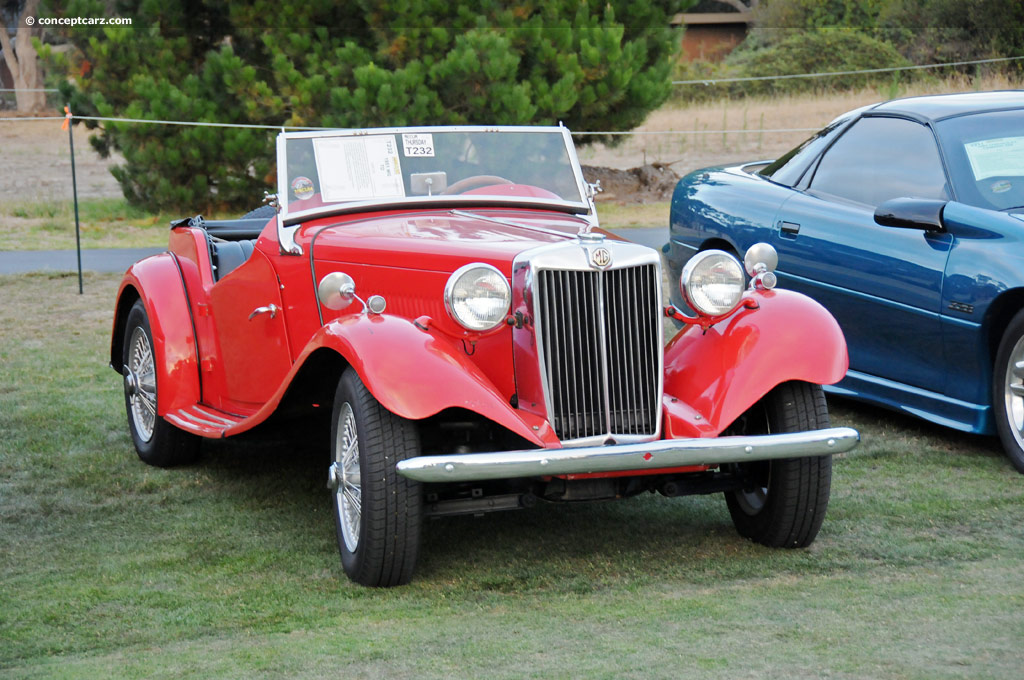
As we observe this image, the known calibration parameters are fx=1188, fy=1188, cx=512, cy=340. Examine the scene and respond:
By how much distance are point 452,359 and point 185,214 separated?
14565mm

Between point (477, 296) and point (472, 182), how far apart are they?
1.41 metres

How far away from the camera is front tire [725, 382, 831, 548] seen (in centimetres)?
436

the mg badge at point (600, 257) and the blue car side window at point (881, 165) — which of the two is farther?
the blue car side window at point (881, 165)

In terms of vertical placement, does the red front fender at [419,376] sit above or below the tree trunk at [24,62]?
below

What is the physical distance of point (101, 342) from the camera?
9070 millimetres

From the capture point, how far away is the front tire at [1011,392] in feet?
17.7

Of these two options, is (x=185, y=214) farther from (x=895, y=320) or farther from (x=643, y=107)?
(x=895, y=320)

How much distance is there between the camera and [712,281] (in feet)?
14.5

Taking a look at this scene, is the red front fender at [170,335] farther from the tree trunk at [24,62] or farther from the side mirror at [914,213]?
the tree trunk at [24,62]

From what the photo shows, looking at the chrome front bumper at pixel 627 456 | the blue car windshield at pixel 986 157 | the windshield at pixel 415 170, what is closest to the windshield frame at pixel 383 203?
the windshield at pixel 415 170

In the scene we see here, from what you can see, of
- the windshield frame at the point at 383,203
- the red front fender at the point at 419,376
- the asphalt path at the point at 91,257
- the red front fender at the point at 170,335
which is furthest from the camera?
the asphalt path at the point at 91,257

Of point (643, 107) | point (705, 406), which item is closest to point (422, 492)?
point (705, 406)

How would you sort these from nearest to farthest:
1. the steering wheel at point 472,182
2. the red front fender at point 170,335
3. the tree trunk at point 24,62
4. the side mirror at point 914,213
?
the steering wheel at point 472,182 < the side mirror at point 914,213 < the red front fender at point 170,335 < the tree trunk at point 24,62

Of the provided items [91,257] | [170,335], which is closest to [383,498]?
[170,335]
